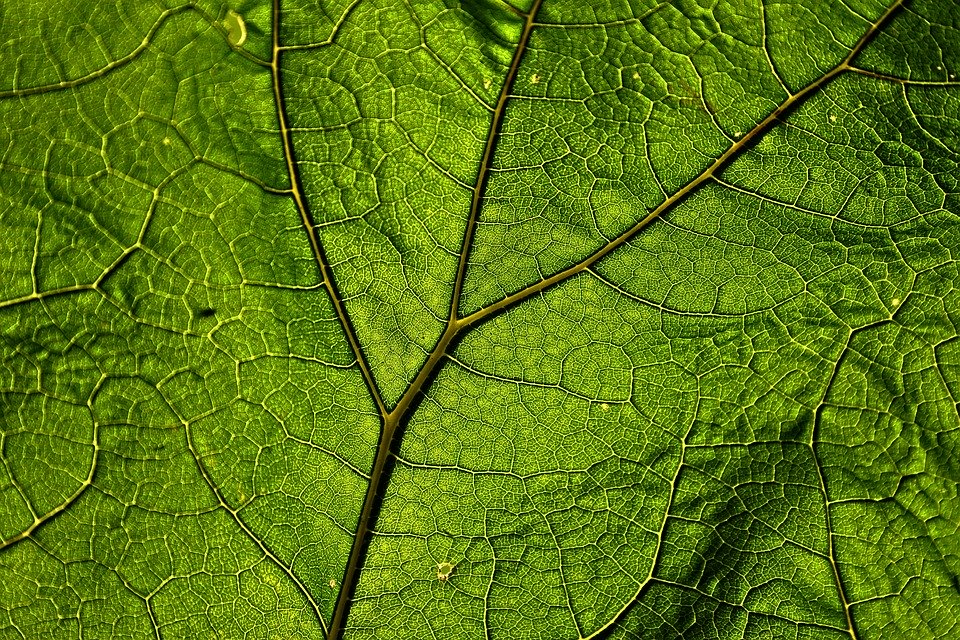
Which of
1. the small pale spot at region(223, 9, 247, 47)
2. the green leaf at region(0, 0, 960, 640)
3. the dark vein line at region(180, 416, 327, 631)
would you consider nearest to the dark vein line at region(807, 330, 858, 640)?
the green leaf at region(0, 0, 960, 640)

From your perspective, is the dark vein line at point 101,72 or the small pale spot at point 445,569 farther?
the small pale spot at point 445,569

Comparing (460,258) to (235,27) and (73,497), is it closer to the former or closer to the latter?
(235,27)

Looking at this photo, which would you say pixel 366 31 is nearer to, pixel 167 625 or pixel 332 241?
pixel 332 241

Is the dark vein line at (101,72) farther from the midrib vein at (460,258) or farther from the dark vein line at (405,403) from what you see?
the dark vein line at (405,403)

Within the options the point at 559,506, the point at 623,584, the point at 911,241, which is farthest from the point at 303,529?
the point at 911,241

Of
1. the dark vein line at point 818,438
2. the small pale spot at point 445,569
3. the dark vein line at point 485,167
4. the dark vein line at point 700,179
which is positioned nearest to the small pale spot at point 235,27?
the dark vein line at point 485,167

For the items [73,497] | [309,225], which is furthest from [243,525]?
[309,225]

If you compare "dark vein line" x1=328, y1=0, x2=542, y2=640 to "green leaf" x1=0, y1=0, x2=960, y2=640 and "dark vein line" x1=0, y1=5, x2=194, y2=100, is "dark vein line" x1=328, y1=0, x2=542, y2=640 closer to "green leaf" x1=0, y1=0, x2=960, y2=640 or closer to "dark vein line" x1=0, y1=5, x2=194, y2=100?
"green leaf" x1=0, y1=0, x2=960, y2=640

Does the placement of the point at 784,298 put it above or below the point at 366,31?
below
